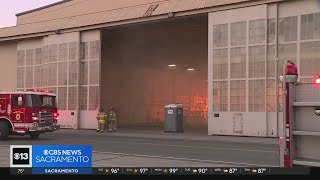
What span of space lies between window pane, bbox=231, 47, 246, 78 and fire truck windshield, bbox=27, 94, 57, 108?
937cm

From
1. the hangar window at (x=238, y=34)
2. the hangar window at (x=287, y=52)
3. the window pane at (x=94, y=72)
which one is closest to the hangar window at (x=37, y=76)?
the window pane at (x=94, y=72)

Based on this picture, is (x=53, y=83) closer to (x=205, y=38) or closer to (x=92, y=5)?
(x=92, y=5)

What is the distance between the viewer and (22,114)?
20.0 meters

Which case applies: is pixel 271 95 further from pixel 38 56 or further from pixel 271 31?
pixel 38 56

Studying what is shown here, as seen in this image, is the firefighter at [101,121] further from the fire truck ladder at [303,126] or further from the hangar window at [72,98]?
the fire truck ladder at [303,126]

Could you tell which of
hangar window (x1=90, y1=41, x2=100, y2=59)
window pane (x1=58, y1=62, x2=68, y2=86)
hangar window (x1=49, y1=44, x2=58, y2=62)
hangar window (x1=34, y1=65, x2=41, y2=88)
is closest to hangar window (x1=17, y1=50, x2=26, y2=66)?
hangar window (x1=34, y1=65, x2=41, y2=88)

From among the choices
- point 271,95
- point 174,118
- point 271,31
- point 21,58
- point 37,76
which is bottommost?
point 174,118

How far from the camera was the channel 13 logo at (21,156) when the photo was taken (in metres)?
8.30

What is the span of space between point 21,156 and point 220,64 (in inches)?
674

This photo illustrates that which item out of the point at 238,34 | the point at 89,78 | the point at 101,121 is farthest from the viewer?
the point at 89,78

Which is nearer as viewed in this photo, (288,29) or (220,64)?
(288,29)

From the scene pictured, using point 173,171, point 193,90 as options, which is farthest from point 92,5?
point 173,171

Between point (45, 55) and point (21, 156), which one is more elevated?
point (45, 55)

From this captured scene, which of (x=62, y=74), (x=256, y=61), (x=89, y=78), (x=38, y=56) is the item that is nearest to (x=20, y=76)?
(x=38, y=56)
